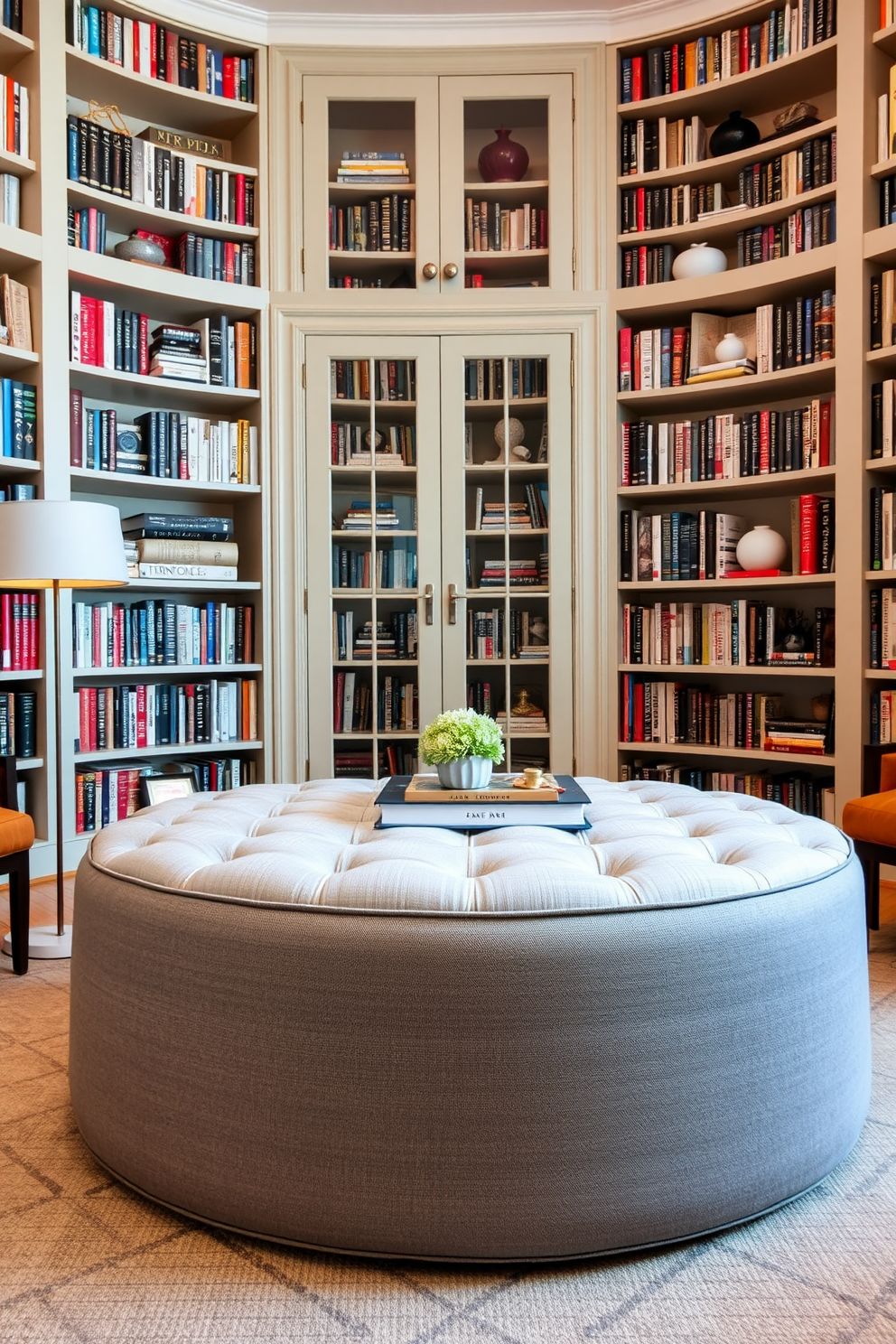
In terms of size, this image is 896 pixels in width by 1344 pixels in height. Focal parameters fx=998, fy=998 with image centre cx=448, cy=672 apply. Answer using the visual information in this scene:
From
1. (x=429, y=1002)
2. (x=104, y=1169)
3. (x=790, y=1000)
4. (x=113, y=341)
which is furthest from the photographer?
(x=113, y=341)

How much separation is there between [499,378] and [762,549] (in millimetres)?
1218

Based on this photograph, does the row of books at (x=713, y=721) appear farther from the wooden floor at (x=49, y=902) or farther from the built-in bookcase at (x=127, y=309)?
the built-in bookcase at (x=127, y=309)

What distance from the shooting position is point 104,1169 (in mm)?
1585

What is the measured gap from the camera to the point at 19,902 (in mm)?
2527

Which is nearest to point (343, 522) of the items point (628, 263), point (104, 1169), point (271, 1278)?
point (628, 263)

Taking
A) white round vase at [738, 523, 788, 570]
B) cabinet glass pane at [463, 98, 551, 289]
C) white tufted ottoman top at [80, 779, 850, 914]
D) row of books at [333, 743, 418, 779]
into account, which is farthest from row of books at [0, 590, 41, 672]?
white round vase at [738, 523, 788, 570]

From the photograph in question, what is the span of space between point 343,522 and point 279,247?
1.11 meters

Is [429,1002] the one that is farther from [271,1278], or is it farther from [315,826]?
[315,826]

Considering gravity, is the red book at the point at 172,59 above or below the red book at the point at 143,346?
above

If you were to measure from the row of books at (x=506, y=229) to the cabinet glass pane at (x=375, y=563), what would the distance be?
1.86 feet

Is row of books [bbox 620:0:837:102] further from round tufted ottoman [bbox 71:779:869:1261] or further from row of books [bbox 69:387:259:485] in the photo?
round tufted ottoman [bbox 71:779:869:1261]

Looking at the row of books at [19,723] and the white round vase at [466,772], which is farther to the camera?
the row of books at [19,723]

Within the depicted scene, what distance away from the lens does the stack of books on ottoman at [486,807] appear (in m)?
1.80

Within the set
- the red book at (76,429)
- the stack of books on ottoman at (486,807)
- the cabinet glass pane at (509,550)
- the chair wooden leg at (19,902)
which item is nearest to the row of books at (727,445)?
the cabinet glass pane at (509,550)
